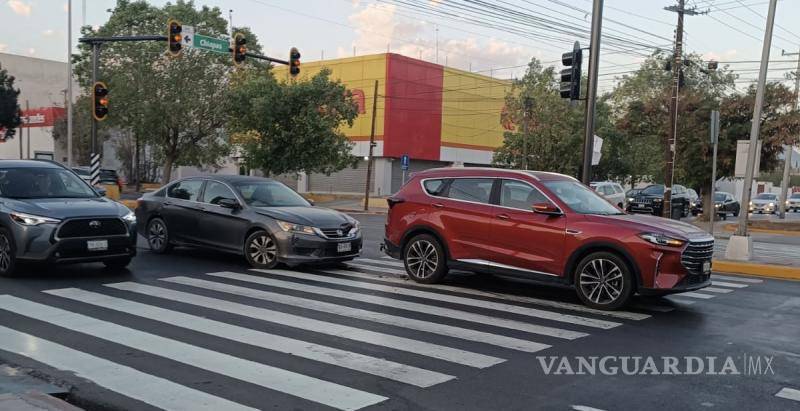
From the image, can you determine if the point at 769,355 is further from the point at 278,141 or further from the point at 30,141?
the point at 30,141

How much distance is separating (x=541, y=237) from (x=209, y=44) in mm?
15778

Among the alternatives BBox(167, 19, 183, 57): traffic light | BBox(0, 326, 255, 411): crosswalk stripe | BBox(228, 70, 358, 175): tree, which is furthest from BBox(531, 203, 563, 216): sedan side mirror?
BBox(228, 70, 358, 175): tree

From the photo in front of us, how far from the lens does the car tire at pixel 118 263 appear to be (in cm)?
1091

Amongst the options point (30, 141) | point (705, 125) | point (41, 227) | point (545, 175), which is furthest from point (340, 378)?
point (30, 141)

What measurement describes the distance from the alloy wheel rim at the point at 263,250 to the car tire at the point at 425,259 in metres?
2.23

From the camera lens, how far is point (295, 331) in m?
7.34

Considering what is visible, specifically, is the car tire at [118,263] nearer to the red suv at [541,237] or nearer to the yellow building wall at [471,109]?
the red suv at [541,237]

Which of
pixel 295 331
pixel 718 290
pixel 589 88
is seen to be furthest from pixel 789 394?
pixel 589 88

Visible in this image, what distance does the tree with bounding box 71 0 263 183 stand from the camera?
121 ft

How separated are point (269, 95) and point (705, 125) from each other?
20.5 metres

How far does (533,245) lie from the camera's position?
953cm

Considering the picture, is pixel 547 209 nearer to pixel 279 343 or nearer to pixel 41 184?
pixel 279 343

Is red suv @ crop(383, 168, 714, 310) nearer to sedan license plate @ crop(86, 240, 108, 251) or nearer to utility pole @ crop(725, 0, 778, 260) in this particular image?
sedan license plate @ crop(86, 240, 108, 251)

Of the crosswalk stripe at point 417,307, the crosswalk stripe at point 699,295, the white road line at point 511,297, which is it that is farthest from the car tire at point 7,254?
the crosswalk stripe at point 699,295
